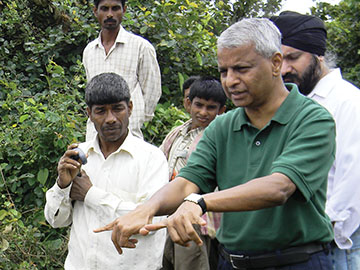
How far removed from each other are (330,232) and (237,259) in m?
0.42

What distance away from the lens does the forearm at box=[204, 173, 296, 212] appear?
7.84 ft

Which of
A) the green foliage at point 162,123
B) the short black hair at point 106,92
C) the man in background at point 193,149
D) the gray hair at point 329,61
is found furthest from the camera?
the green foliage at point 162,123

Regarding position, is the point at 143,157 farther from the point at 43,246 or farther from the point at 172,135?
the point at 43,246

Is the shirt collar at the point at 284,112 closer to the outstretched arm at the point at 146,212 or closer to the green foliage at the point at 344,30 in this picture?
the outstretched arm at the point at 146,212

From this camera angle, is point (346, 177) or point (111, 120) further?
point (111, 120)

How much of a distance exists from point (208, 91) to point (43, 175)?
1.84 meters

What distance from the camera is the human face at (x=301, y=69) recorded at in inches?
143

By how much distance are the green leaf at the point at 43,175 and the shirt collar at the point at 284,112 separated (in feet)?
10.8

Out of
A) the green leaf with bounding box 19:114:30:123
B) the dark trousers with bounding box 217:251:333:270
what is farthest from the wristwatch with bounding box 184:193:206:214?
the green leaf with bounding box 19:114:30:123

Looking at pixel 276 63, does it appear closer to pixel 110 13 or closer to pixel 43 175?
pixel 110 13

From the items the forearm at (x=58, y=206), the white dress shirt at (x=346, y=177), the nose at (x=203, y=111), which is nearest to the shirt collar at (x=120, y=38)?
the nose at (x=203, y=111)

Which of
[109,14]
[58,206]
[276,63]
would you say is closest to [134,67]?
[109,14]

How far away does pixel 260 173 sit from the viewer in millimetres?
2648

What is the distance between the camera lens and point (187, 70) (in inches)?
316
